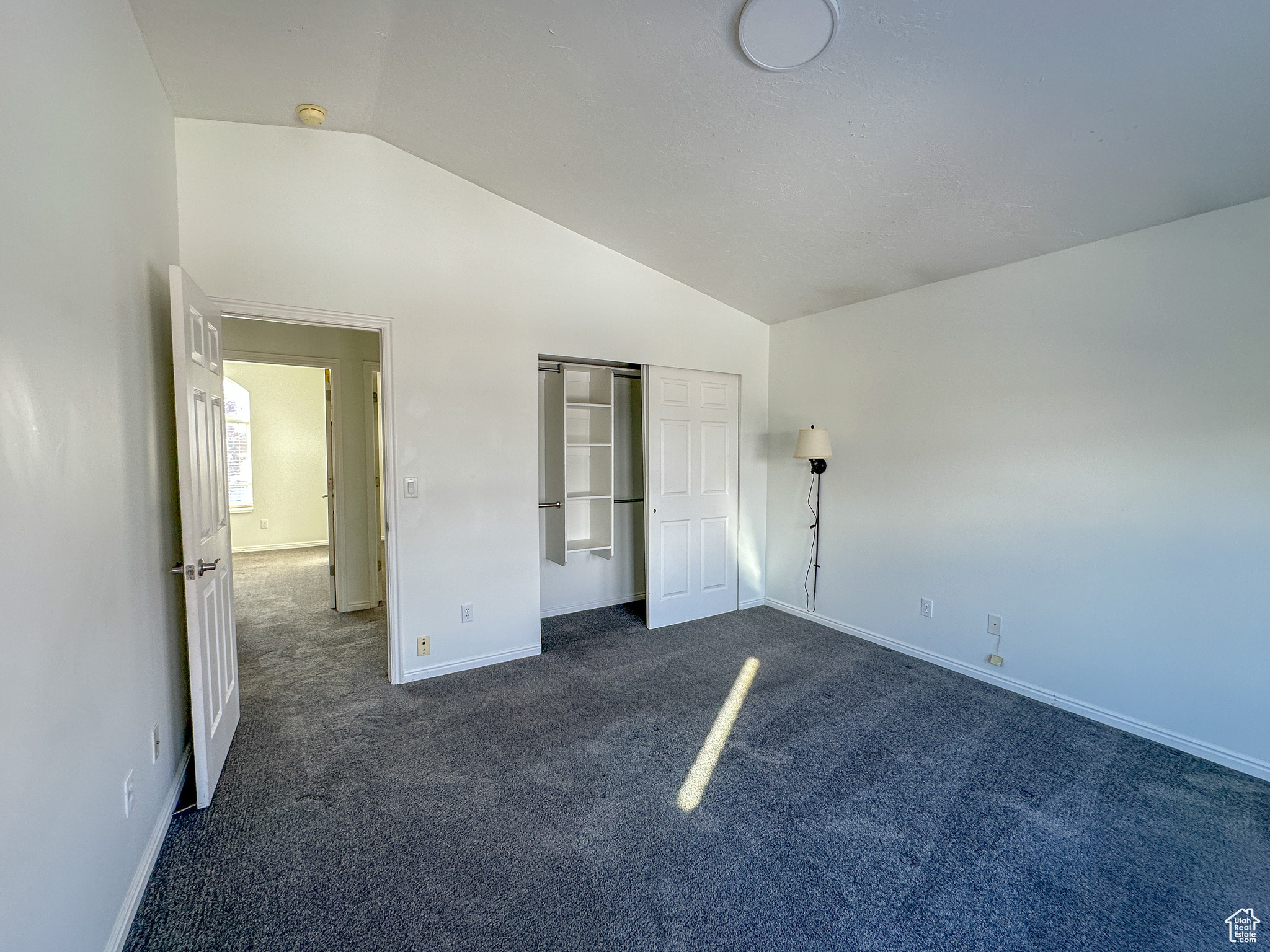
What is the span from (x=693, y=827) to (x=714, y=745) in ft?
1.91

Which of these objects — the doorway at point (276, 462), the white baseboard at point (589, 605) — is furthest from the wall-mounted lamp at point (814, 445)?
the doorway at point (276, 462)

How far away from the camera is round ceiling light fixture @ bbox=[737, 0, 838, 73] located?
1.74m

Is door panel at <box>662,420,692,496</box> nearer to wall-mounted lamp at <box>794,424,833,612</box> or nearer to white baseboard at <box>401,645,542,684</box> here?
wall-mounted lamp at <box>794,424,833,612</box>

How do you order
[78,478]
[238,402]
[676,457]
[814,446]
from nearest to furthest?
[78,478] < [814,446] < [676,457] < [238,402]

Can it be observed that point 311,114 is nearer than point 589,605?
Yes

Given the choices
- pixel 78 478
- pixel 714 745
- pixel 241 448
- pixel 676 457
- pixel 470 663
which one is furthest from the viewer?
pixel 241 448

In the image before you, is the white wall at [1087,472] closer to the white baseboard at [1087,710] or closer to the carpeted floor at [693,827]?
the white baseboard at [1087,710]

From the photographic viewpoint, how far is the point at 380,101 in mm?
2648

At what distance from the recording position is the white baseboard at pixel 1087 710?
242cm

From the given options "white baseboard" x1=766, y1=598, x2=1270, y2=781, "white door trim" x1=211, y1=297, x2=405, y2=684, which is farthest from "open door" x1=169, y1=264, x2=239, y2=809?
"white baseboard" x1=766, y1=598, x2=1270, y2=781

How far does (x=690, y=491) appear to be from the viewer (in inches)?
171

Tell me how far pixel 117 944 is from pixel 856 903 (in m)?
2.12

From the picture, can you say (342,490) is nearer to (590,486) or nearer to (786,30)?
(590,486)

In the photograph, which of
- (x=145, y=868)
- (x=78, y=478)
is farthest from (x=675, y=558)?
(x=78, y=478)
